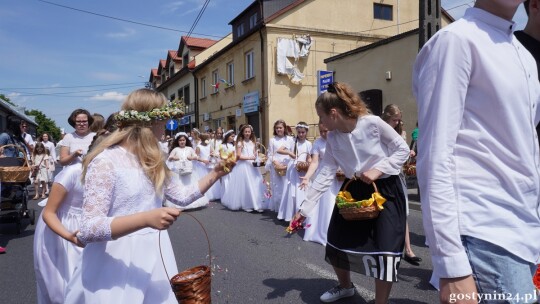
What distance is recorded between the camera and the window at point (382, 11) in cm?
2289

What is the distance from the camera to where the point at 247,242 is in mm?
6609

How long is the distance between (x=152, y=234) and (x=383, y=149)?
2.14 metres

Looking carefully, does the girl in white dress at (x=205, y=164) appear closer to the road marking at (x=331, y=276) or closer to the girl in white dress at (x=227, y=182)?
the girl in white dress at (x=227, y=182)

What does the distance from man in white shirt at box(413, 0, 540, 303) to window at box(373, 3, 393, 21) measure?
22999mm

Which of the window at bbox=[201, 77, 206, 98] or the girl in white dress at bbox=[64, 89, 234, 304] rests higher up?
the window at bbox=[201, 77, 206, 98]

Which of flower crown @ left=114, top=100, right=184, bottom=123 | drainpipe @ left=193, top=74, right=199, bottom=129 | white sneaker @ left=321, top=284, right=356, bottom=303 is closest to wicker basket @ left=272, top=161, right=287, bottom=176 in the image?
white sneaker @ left=321, top=284, right=356, bottom=303

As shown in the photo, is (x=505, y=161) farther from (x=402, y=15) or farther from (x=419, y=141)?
(x=402, y=15)

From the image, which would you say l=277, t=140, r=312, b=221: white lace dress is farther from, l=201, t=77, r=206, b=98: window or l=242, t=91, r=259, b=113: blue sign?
l=201, t=77, r=206, b=98: window

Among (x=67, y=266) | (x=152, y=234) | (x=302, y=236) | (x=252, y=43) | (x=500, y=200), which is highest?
(x=252, y=43)

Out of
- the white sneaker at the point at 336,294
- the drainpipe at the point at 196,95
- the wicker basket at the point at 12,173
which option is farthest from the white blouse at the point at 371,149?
the drainpipe at the point at 196,95

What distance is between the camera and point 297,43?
69.9 feet

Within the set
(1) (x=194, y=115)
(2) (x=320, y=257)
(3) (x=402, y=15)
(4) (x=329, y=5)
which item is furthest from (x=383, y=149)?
(1) (x=194, y=115)

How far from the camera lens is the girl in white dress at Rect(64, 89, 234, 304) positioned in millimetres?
1987

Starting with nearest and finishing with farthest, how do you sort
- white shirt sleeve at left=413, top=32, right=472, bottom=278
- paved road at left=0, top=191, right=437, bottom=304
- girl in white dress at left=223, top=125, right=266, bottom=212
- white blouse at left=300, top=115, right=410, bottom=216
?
white shirt sleeve at left=413, top=32, right=472, bottom=278 → white blouse at left=300, top=115, right=410, bottom=216 → paved road at left=0, top=191, right=437, bottom=304 → girl in white dress at left=223, top=125, right=266, bottom=212
